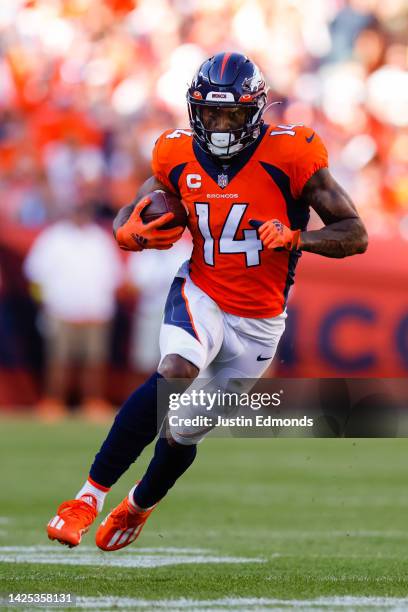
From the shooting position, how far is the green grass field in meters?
4.30

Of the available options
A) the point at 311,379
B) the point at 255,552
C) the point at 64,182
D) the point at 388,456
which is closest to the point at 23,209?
the point at 64,182

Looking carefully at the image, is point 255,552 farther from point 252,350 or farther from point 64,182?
point 64,182

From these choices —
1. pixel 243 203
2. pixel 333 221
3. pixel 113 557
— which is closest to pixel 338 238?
pixel 333 221

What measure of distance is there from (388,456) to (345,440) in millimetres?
1308

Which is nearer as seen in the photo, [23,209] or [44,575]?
[44,575]

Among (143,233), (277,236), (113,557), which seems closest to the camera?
(277,236)

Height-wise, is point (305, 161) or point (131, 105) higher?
point (305, 161)

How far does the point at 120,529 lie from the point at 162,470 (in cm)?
30

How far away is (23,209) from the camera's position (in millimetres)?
11734

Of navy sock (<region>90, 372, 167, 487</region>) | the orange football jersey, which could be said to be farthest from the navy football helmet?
navy sock (<region>90, 372, 167, 487</region>)

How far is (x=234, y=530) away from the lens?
243 inches

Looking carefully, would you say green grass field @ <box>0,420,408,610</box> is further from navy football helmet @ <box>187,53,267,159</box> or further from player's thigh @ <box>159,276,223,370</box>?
navy football helmet @ <box>187,53,267,159</box>

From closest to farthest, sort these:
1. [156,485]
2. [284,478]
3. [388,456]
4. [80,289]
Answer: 1. [156,485]
2. [284,478]
3. [388,456]
4. [80,289]

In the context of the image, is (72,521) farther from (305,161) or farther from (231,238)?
Result: (305,161)
